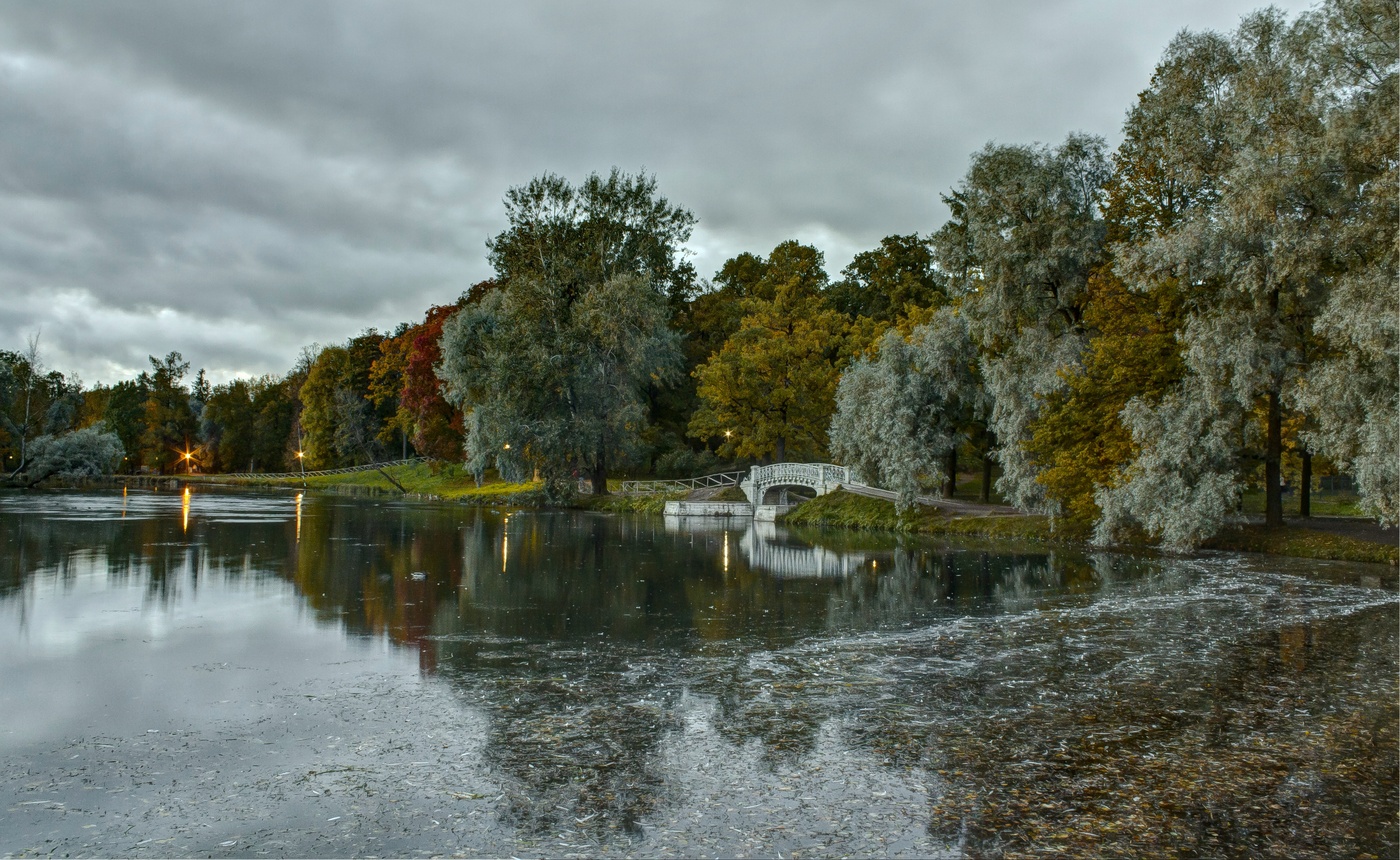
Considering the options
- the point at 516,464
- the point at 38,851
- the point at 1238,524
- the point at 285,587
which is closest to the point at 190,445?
the point at 516,464

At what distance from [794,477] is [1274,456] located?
23200mm

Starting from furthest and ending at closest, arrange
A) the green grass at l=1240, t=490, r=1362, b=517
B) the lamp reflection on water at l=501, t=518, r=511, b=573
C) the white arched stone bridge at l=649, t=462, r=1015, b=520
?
the white arched stone bridge at l=649, t=462, r=1015, b=520
the green grass at l=1240, t=490, r=1362, b=517
the lamp reflection on water at l=501, t=518, r=511, b=573

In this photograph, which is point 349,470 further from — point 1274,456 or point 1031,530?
point 1274,456

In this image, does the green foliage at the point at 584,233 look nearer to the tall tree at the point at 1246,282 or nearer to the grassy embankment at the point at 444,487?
the grassy embankment at the point at 444,487

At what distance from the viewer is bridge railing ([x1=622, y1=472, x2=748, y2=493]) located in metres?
54.6

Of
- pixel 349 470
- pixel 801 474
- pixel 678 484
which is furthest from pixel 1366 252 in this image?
pixel 349 470

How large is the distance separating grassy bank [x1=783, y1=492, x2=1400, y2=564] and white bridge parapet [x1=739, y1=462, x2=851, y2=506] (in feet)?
3.01

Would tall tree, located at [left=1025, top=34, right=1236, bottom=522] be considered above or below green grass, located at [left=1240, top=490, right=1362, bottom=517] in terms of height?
above

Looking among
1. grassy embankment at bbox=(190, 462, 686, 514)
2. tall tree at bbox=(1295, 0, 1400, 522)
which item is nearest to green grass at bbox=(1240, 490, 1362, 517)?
tall tree at bbox=(1295, 0, 1400, 522)

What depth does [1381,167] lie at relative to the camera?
2119cm

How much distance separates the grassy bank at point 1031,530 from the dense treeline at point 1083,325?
1000 millimetres

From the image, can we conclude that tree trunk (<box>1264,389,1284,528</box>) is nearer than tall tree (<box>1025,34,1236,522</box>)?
Yes

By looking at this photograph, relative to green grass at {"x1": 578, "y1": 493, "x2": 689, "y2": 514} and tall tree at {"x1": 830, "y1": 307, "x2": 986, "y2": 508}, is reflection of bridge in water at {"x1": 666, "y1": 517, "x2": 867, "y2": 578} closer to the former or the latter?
tall tree at {"x1": 830, "y1": 307, "x2": 986, "y2": 508}

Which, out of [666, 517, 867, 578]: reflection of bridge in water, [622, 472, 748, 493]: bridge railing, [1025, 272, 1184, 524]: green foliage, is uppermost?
[1025, 272, 1184, 524]: green foliage
